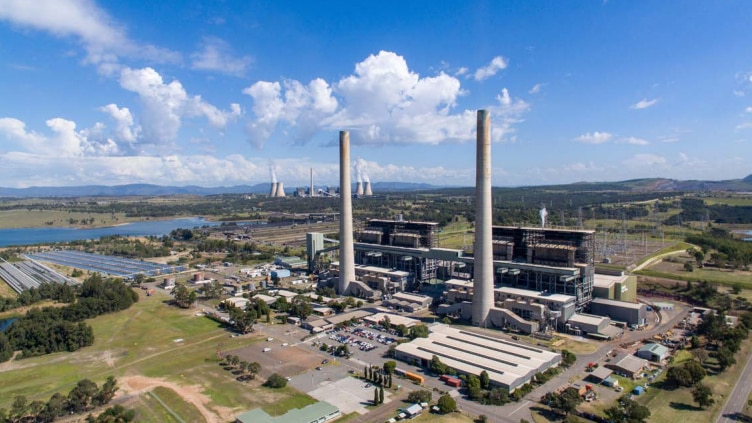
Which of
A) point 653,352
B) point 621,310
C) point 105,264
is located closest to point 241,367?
point 653,352

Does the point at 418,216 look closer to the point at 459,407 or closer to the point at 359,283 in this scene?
the point at 359,283

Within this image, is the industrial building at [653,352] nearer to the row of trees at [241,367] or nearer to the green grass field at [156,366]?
the green grass field at [156,366]

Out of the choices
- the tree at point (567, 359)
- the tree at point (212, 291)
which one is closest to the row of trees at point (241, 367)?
the tree at point (212, 291)

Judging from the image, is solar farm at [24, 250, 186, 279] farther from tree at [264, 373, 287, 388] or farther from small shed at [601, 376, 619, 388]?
small shed at [601, 376, 619, 388]

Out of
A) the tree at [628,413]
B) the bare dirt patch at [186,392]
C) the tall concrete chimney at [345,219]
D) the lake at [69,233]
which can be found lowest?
the lake at [69,233]

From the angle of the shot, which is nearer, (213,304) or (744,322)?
(744,322)

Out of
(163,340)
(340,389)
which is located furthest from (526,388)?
(163,340)
